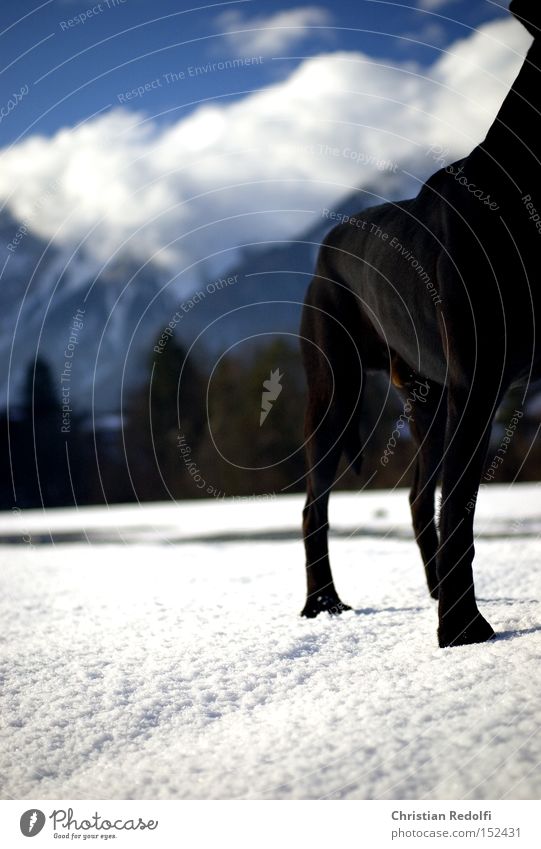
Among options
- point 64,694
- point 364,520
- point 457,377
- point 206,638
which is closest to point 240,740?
point 64,694

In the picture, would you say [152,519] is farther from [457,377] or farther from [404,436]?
[404,436]

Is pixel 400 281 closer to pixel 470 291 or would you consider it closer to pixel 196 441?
pixel 470 291

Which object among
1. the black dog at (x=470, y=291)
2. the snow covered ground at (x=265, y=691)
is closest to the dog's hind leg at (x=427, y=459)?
the snow covered ground at (x=265, y=691)

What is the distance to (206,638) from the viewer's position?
16.1ft

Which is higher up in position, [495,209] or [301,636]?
[495,209]

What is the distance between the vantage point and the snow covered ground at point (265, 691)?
3016 mm

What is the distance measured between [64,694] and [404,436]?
88.0ft

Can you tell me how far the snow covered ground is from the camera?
3.02m

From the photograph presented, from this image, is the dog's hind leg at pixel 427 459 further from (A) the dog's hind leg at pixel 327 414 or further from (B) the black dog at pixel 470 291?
(B) the black dog at pixel 470 291

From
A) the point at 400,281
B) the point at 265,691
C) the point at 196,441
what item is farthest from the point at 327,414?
the point at 196,441

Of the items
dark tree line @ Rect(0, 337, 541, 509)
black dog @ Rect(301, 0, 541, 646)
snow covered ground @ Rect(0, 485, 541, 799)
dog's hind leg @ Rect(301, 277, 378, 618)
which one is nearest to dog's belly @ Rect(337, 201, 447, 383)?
black dog @ Rect(301, 0, 541, 646)

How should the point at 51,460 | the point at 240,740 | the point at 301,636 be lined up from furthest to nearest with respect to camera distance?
the point at 51,460, the point at 301,636, the point at 240,740

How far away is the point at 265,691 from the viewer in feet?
12.9

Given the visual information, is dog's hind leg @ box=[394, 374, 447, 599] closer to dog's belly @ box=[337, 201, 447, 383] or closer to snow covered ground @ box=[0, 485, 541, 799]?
snow covered ground @ box=[0, 485, 541, 799]
